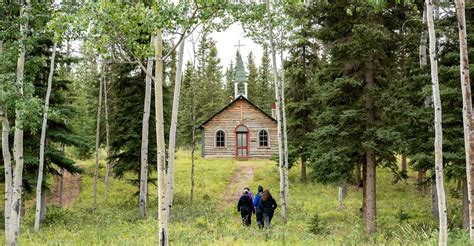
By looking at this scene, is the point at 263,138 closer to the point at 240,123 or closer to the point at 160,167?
the point at 240,123

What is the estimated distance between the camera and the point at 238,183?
27219 millimetres

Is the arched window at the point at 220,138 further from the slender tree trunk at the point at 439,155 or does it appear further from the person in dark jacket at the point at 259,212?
the slender tree trunk at the point at 439,155

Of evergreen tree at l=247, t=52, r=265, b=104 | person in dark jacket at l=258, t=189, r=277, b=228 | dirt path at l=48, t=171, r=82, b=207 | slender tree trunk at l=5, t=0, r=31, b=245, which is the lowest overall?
dirt path at l=48, t=171, r=82, b=207

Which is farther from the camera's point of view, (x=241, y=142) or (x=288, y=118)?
(x=241, y=142)

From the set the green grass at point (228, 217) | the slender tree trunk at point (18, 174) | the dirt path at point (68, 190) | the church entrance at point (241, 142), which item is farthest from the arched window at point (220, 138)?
the slender tree trunk at point (18, 174)

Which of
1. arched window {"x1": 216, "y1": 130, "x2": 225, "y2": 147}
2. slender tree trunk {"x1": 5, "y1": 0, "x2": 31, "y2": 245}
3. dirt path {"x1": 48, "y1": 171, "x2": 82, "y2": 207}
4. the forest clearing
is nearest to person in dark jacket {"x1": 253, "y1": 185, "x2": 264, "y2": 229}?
the forest clearing

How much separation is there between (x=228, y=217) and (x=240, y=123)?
1840cm

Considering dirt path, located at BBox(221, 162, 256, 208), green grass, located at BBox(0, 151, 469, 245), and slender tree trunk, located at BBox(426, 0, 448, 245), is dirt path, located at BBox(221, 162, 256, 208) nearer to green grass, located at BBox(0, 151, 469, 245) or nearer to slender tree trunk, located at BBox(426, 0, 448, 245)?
green grass, located at BBox(0, 151, 469, 245)

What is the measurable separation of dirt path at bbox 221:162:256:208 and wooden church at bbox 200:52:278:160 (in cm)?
281

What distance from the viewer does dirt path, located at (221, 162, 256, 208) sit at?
23.7m

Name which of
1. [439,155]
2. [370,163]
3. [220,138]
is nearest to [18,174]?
[439,155]

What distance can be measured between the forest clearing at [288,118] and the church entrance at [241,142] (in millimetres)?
9974

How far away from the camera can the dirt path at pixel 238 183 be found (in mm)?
23747

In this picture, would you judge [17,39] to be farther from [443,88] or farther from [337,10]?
[443,88]
